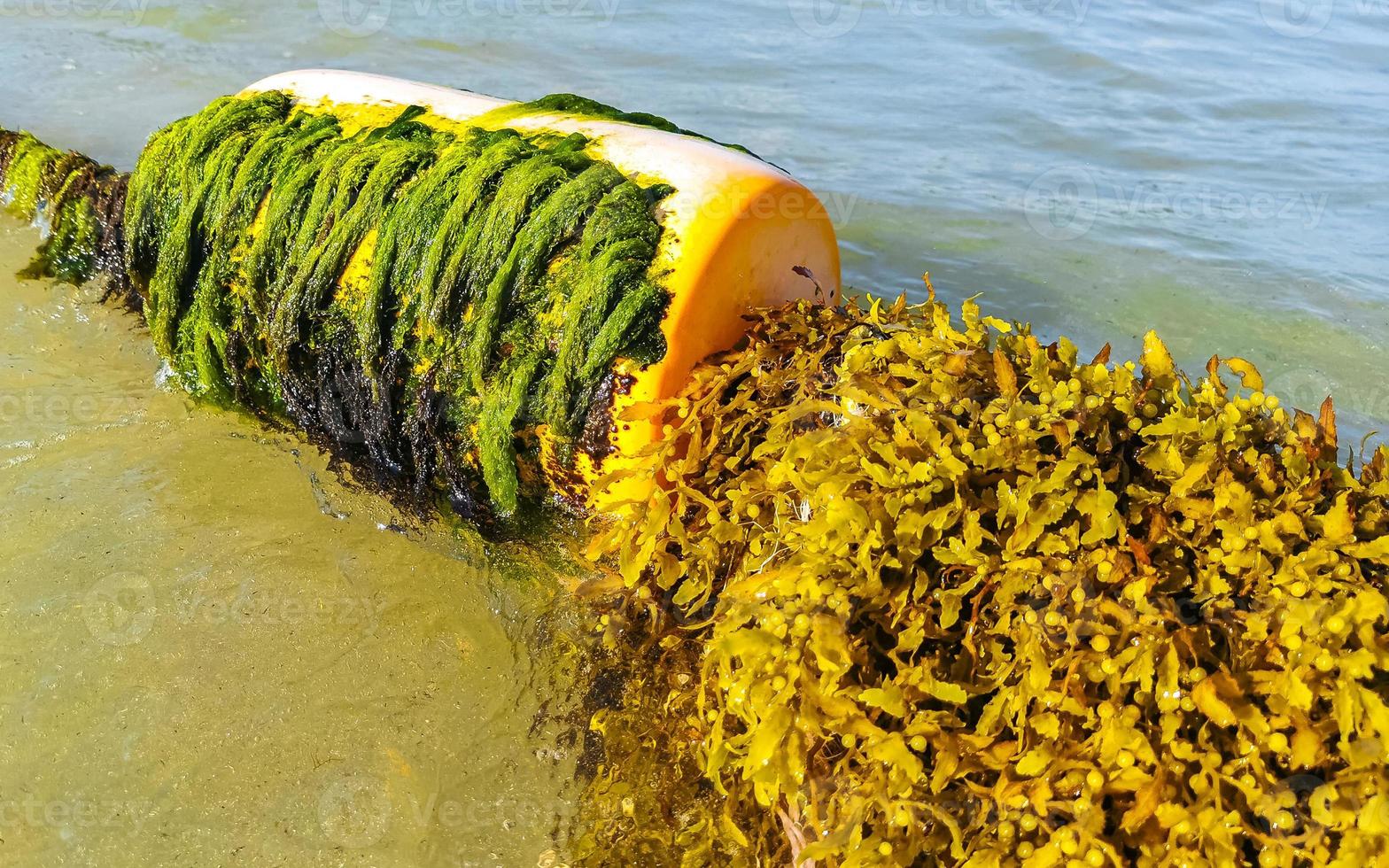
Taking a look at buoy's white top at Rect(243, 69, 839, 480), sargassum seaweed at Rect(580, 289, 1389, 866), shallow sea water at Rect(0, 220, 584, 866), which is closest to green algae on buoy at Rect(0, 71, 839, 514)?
buoy's white top at Rect(243, 69, 839, 480)

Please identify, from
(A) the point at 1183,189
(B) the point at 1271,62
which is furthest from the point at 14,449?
(B) the point at 1271,62

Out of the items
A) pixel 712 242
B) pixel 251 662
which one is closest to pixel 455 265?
pixel 712 242

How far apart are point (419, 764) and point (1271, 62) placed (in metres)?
9.03

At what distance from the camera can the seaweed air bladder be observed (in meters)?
1.71

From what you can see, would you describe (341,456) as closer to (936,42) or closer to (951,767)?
(951,767)

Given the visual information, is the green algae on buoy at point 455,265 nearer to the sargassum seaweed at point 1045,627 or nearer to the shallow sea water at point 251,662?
the shallow sea water at point 251,662

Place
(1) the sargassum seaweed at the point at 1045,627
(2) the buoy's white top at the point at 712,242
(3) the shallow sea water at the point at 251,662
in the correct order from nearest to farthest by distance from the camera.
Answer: (1) the sargassum seaweed at the point at 1045,627 < (3) the shallow sea water at the point at 251,662 < (2) the buoy's white top at the point at 712,242

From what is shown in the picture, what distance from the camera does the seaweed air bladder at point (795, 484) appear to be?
5.61 feet

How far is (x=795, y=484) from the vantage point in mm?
2072

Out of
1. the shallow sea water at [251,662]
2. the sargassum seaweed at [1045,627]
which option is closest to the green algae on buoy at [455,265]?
the shallow sea water at [251,662]

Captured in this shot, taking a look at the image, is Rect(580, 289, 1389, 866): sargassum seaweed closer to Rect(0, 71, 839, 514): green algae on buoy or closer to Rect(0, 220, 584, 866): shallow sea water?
Rect(0, 220, 584, 866): shallow sea water

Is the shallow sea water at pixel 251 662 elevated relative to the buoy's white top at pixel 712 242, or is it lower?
lower

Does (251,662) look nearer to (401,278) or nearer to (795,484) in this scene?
(401,278)

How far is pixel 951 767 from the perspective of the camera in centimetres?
180
